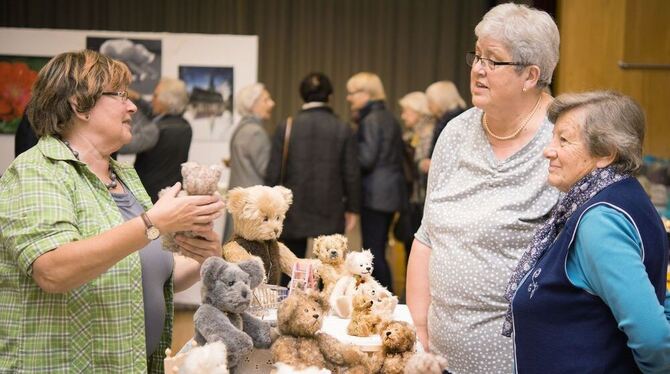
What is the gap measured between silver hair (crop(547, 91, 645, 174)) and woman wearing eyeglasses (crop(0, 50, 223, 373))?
82 cm

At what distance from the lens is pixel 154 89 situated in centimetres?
637

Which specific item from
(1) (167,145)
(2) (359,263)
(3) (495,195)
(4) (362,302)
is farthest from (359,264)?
(1) (167,145)

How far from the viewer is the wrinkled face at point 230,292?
80.7 inches

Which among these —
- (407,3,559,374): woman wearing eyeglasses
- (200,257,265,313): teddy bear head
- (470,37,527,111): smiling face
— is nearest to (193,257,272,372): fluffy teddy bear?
(200,257,265,313): teddy bear head

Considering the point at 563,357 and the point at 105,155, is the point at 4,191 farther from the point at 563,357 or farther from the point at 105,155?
the point at 563,357

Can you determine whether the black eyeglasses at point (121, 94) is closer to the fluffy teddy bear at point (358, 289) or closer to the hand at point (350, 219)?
the fluffy teddy bear at point (358, 289)

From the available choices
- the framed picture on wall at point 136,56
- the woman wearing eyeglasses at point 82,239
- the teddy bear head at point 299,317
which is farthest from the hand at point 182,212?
the framed picture on wall at point 136,56

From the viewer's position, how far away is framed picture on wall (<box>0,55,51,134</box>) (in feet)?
20.4

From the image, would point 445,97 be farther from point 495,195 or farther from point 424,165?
point 495,195

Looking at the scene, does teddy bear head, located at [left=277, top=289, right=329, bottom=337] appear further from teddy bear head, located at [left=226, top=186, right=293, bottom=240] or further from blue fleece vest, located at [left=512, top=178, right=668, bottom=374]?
teddy bear head, located at [left=226, top=186, right=293, bottom=240]

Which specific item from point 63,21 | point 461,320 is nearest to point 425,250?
point 461,320

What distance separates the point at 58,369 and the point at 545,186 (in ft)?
4.11

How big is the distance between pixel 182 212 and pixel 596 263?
870 mm

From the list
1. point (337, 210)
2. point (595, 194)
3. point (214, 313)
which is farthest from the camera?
point (337, 210)
